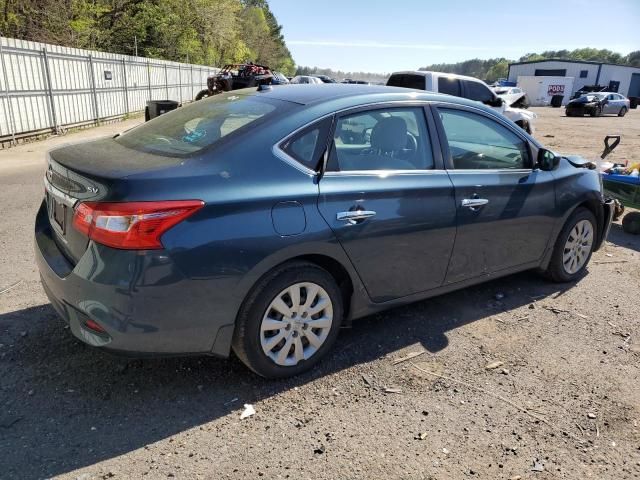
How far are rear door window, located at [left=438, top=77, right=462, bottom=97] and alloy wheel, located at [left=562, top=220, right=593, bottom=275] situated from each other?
771cm

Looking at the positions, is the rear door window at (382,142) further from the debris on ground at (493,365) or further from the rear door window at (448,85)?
the rear door window at (448,85)

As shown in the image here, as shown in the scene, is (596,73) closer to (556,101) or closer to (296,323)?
(556,101)

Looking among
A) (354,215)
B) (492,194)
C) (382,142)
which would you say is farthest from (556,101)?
(354,215)

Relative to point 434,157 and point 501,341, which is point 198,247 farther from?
point 501,341

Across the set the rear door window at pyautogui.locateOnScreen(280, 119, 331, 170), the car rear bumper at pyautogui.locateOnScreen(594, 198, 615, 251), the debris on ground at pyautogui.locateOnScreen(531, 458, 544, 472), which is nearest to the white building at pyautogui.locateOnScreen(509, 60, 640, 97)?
the car rear bumper at pyautogui.locateOnScreen(594, 198, 615, 251)

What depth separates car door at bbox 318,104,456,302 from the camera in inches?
120

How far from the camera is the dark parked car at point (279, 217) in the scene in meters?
2.49

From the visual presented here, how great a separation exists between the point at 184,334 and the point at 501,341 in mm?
2301

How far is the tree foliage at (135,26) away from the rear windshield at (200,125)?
19.1m

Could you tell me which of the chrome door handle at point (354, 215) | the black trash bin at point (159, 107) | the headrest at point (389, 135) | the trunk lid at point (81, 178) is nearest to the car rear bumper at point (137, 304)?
the trunk lid at point (81, 178)

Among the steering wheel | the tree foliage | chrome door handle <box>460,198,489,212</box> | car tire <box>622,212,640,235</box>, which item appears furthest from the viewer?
the tree foliage

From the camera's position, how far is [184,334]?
2.61 m

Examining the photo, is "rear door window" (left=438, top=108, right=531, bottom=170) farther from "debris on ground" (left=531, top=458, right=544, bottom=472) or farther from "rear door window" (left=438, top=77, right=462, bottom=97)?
"rear door window" (left=438, top=77, right=462, bottom=97)

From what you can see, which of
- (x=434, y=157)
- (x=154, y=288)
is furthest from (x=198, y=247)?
(x=434, y=157)
